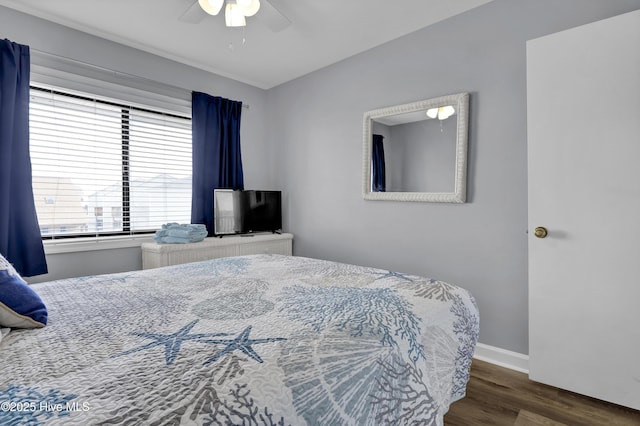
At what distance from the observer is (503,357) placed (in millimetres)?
2295

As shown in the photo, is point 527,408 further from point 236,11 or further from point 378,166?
point 236,11

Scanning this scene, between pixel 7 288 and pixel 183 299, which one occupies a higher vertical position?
pixel 7 288

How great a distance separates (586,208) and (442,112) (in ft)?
3.78

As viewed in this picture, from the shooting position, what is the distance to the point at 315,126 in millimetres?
3525

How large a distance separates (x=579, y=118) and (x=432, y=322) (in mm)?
1560

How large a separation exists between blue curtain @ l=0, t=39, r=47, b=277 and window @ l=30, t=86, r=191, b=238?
176 millimetres

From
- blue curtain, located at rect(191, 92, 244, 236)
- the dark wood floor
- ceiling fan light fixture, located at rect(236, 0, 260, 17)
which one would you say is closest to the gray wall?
the dark wood floor

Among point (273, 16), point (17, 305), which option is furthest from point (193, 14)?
point (17, 305)

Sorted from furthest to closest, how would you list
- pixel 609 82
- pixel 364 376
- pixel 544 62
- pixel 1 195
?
1. pixel 1 195
2. pixel 544 62
3. pixel 609 82
4. pixel 364 376

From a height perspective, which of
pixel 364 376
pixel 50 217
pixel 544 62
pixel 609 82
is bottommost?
pixel 364 376

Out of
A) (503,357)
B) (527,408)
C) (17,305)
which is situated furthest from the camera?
(503,357)

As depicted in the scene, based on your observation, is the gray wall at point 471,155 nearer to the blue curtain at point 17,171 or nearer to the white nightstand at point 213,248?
the white nightstand at point 213,248

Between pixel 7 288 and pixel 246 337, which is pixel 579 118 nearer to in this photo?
pixel 246 337

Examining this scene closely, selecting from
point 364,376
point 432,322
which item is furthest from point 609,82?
point 364,376
